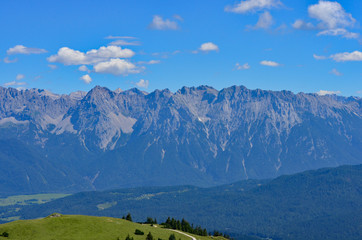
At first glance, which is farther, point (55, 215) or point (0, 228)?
point (55, 215)

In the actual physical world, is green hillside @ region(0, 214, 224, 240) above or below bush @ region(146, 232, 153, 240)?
above

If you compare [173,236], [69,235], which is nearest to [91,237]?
[69,235]

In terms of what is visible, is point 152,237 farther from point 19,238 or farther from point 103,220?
point 19,238

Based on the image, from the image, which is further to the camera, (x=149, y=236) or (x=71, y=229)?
(x=149, y=236)

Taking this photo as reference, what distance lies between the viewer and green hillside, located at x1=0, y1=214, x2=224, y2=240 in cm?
17400

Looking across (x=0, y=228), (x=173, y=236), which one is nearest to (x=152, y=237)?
(x=173, y=236)

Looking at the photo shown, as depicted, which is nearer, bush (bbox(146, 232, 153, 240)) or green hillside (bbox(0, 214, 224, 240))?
green hillside (bbox(0, 214, 224, 240))

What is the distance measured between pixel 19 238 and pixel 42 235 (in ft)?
23.1

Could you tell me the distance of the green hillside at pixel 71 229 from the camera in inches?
6850

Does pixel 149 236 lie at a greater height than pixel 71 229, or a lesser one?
lesser

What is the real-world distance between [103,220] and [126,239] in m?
24.0

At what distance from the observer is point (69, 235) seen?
17450 centimetres

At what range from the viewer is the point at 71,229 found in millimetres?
180125

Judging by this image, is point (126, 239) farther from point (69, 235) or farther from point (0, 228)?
point (0, 228)
